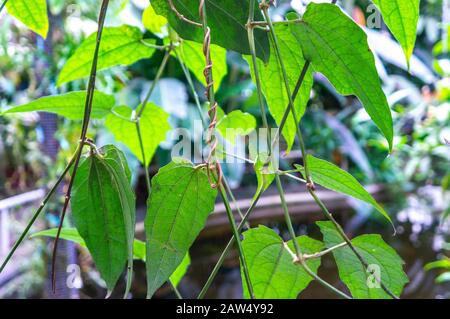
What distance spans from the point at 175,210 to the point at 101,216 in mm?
51

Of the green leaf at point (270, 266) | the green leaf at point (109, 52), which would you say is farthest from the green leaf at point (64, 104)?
the green leaf at point (270, 266)

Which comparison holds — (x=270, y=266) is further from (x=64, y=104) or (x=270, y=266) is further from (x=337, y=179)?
(x=64, y=104)

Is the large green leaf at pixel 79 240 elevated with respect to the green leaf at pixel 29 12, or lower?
lower

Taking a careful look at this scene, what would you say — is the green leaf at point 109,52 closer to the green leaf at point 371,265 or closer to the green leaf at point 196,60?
the green leaf at point 196,60

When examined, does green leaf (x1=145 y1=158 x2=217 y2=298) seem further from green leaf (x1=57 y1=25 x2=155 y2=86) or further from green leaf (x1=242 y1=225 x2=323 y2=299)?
green leaf (x1=57 y1=25 x2=155 y2=86)

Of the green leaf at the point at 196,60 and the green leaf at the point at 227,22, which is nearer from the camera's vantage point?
the green leaf at the point at 227,22

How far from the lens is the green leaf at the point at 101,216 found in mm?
299

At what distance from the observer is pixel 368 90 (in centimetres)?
26

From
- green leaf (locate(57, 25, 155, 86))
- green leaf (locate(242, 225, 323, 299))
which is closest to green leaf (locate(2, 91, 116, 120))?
green leaf (locate(57, 25, 155, 86))

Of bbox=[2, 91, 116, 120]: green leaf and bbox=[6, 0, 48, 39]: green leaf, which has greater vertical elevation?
bbox=[6, 0, 48, 39]: green leaf

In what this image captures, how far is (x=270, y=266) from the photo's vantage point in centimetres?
29

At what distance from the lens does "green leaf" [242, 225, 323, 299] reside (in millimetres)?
283

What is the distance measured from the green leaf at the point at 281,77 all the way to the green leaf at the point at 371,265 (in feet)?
0.22

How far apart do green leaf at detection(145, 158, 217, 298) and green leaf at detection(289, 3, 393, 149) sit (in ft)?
0.27
